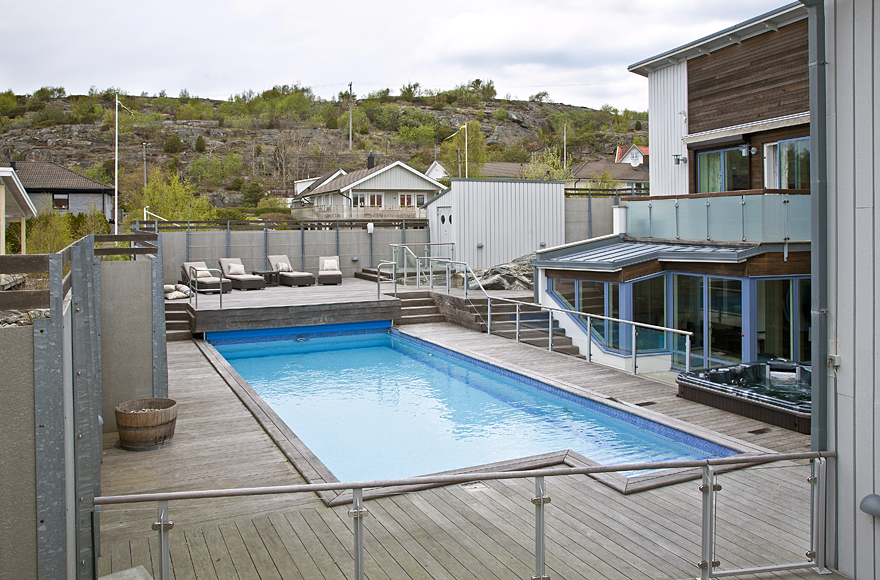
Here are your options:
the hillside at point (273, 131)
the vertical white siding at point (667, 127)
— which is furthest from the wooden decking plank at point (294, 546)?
the hillside at point (273, 131)

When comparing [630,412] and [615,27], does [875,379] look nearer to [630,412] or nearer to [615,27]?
[630,412]

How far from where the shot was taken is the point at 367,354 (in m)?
14.0

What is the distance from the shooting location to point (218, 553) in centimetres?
387

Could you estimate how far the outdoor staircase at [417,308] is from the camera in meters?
16.0

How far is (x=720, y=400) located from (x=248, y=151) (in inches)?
2825

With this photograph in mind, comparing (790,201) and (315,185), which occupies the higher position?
(315,185)

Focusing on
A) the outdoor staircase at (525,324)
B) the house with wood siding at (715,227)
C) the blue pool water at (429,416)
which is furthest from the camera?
the outdoor staircase at (525,324)

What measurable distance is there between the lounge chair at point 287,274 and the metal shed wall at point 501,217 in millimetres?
4520

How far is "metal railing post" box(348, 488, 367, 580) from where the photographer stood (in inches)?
145

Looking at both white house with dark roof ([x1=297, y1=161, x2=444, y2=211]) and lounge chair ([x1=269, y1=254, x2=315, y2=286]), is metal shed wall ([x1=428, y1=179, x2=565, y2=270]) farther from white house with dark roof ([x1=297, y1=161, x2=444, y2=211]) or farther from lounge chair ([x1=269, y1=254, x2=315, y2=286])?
white house with dark roof ([x1=297, y1=161, x2=444, y2=211])

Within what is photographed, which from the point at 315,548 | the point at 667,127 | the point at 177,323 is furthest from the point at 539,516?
the point at 667,127

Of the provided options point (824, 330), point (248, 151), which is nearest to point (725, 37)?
point (824, 330)

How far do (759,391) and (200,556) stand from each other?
6.99m

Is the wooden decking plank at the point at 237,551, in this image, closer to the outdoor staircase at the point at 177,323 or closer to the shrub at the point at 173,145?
the outdoor staircase at the point at 177,323
